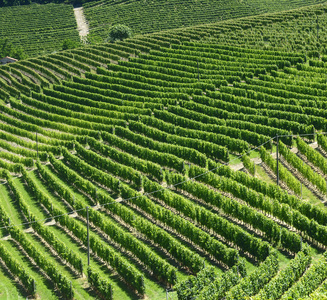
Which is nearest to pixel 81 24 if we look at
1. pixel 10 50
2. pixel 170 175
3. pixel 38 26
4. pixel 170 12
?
pixel 38 26

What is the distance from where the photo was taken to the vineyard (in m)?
35.8

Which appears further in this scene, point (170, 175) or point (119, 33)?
point (119, 33)

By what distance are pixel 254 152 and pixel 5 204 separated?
2234 centimetres

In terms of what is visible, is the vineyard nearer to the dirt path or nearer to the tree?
the tree

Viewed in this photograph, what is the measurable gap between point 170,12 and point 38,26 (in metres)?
31.9

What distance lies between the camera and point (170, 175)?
4781 centimetres

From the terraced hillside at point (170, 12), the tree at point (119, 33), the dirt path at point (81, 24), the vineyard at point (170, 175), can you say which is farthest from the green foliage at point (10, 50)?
the vineyard at point (170, 175)

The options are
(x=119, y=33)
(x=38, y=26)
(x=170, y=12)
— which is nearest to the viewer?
(x=119, y=33)

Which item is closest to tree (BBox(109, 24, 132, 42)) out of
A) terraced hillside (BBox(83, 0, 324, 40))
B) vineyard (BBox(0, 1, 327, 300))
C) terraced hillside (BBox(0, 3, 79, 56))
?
vineyard (BBox(0, 1, 327, 300))

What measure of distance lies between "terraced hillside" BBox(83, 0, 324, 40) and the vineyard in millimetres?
32930

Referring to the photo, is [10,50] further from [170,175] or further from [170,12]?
[170,175]

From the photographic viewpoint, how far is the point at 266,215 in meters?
42.1

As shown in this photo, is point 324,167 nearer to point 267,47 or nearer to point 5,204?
point 5,204

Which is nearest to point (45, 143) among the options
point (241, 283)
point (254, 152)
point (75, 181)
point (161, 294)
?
point (75, 181)
